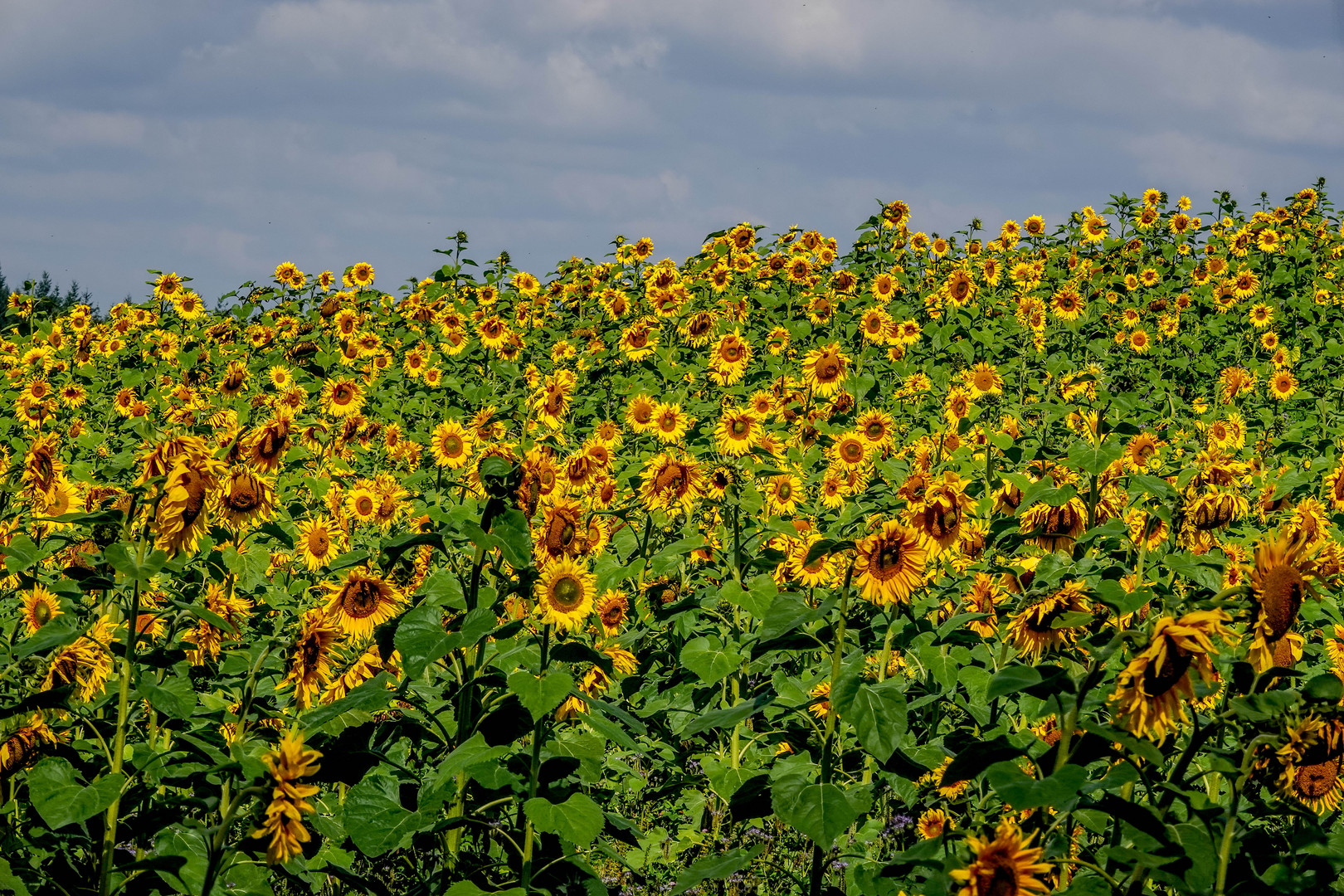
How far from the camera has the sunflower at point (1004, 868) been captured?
2.10m

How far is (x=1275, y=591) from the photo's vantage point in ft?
7.38

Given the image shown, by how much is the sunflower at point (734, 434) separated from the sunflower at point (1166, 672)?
4.40 metres

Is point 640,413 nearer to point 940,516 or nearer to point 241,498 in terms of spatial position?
point 940,516

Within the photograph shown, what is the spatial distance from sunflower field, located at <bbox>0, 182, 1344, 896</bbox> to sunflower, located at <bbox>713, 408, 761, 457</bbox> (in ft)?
0.08

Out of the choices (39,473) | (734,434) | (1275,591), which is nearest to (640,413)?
(734,434)

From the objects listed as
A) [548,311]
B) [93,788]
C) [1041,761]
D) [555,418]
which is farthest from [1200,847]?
[548,311]

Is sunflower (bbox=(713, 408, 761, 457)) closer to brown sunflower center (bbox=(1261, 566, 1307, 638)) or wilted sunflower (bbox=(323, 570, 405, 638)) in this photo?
wilted sunflower (bbox=(323, 570, 405, 638))

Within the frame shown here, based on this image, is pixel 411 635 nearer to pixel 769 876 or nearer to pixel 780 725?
pixel 780 725

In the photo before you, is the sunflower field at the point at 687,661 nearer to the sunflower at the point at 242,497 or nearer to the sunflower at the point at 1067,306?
the sunflower at the point at 242,497

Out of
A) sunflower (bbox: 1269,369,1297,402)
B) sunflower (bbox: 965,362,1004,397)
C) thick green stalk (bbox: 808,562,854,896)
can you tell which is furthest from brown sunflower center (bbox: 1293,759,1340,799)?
sunflower (bbox: 1269,369,1297,402)

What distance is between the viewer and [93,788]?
2.69 meters

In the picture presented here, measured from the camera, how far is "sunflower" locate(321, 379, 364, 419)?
967 cm

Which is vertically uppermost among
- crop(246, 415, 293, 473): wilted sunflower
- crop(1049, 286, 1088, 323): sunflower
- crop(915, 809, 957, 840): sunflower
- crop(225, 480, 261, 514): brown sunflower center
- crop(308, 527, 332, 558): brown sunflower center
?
crop(1049, 286, 1088, 323): sunflower

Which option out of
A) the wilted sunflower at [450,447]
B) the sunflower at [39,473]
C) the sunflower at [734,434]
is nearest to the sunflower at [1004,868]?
the sunflower at [734,434]
